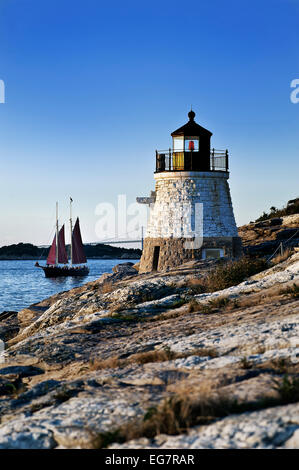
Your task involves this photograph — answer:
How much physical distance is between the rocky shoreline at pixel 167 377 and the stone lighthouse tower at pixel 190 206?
1217cm

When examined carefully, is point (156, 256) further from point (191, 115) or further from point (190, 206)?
point (191, 115)

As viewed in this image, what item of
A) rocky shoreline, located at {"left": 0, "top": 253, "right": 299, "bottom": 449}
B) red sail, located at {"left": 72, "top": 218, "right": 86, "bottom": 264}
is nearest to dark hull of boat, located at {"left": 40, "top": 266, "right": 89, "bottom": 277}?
red sail, located at {"left": 72, "top": 218, "right": 86, "bottom": 264}

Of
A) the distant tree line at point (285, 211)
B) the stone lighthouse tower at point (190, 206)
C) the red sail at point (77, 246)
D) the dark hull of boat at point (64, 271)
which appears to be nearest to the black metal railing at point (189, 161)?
the stone lighthouse tower at point (190, 206)

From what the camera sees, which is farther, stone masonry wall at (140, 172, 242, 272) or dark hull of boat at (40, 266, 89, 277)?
dark hull of boat at (40, 266, 89, 277)

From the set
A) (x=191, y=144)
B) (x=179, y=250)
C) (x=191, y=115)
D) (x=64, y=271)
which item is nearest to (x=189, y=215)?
(x=179, y=250)

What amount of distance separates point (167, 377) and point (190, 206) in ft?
60.6

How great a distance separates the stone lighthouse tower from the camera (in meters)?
25.0

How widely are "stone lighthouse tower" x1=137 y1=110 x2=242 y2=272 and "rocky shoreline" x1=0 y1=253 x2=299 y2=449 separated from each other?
39.9ft

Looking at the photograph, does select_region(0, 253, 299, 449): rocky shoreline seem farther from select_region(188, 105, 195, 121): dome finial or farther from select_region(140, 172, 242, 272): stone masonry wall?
select_region(188, 105, 195, 121): dome finial

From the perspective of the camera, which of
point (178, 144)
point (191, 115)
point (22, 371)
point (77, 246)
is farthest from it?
point (77, 246)

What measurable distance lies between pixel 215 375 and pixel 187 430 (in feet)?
4.76

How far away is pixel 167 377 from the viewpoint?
684cm

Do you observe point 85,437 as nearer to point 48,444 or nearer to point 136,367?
point 48,444
